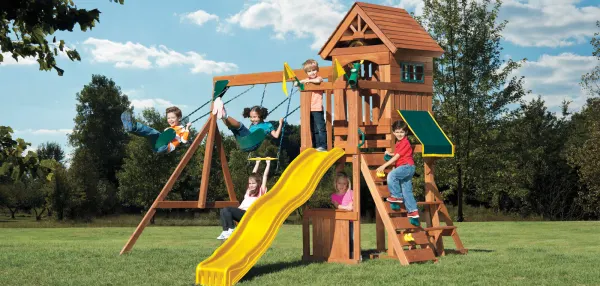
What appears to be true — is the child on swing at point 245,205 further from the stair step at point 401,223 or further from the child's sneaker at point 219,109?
the stair step at point 401,223

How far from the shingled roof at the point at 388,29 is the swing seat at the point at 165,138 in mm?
3199

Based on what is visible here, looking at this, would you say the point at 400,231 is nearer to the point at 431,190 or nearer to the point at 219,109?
the point at 431,190

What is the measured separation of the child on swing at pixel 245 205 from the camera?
456 inches

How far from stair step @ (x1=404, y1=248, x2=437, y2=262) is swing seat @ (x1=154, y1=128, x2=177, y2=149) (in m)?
4.93

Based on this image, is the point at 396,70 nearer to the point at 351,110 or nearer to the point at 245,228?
the point at 351,110

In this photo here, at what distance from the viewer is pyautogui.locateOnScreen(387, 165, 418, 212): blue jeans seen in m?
10.9

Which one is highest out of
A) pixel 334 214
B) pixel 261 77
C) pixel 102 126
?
pixel 102 126

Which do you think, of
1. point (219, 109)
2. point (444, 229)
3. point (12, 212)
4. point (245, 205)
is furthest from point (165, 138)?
point (12, 212)

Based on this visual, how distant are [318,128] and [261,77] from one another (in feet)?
6.31

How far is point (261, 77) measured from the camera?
13.5 meters

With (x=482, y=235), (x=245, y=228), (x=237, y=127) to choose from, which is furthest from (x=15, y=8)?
(x=482, y=235)

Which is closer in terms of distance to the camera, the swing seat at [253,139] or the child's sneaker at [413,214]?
the child's sneaker at [413,214]

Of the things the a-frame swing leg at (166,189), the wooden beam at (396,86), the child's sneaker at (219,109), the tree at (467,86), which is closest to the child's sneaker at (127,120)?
the a-frame swing leg at (166,189)

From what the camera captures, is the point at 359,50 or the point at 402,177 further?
the point at 359,50
